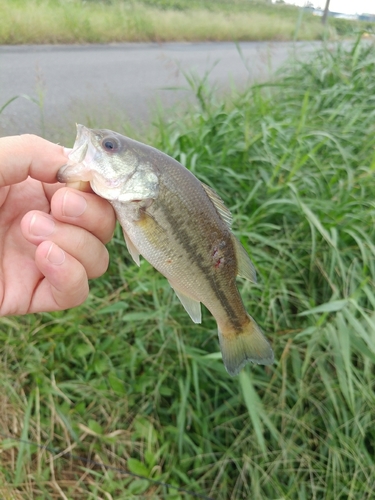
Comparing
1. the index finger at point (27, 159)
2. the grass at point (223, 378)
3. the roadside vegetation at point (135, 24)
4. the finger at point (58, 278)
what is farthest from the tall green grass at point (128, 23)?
the finger at point (58, 278)

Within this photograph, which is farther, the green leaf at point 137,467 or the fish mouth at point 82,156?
the green leaf at point 137,467

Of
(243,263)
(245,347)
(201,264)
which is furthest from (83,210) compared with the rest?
(245,347)

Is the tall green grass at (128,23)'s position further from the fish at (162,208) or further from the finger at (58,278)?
the finger at (58,278)

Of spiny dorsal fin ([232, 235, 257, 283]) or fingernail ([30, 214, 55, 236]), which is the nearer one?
fingernail ([30, 214, 55, 236])

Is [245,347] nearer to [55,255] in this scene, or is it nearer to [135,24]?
[55,255]

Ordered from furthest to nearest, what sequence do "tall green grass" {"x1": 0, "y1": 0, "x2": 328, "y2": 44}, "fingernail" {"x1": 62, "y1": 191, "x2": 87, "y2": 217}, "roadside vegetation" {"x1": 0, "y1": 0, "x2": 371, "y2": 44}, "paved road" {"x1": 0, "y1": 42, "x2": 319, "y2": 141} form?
"tall green grass" {"x1": 0, "y1": 0, "x2": 328, "y2": 44} → "roadside vegetation" {"x1": 0, "y1": 0, "x2": 371, "y2": 44} → "paved road" {"x1": 0, "y1": 42, "x2": 319, "y2": 141} → "fingernail" {"x1": 62, "y1": 191, "x2": 87, "y2": 217}

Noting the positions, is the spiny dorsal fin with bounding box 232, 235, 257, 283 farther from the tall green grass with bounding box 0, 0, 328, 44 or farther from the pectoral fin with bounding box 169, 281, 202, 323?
the tall green grass with bounding box 0, 0, 328, 44

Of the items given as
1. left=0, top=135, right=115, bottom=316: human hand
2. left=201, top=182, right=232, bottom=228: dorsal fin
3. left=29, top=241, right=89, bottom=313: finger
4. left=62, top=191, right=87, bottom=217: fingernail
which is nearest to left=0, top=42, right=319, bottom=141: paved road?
left=0, top=135, right=115, bottom=316: human hand
